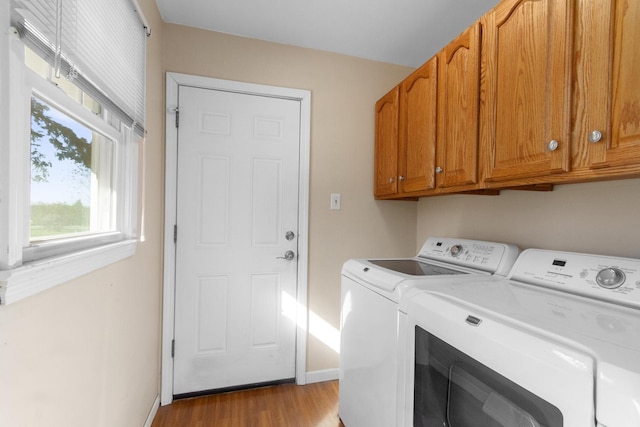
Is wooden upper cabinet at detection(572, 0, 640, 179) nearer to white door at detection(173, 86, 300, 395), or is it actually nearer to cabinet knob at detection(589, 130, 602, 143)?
cabinet knob at detection(589, 130, 602, 143)

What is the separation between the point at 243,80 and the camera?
194 cm

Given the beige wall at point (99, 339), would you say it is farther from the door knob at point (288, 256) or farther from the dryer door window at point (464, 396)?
the dryer door window at point (464, 396)

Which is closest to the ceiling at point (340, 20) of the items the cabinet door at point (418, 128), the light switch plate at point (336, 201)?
the cabinet door at point (418, 128)

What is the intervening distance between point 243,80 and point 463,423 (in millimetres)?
2122

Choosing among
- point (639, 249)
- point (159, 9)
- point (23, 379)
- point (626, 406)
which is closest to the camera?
point (626, 406)

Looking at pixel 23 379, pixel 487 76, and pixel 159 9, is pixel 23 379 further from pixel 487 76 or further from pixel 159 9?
pixel 159 9

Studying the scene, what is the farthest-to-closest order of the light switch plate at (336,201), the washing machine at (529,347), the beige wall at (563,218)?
the light switch plate at (336,201) < the beige wall at (563,218) < the washing machine at (529,347)

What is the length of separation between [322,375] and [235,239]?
1.18 metres

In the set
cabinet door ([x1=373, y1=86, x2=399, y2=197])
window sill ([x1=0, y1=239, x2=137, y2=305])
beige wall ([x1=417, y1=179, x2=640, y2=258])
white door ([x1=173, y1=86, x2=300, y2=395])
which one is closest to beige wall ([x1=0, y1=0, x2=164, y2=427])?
window sill ([x1=0, y1=239, x2=137, y2=305])

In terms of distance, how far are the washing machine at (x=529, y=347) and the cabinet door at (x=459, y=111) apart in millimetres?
474

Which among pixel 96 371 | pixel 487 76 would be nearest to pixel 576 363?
pixel 487 76

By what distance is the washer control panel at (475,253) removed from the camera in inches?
52.7

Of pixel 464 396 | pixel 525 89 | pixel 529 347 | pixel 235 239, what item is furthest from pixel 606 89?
pixel 235 239

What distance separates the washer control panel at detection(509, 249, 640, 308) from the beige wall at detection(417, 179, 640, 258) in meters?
0.17
